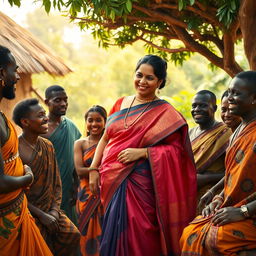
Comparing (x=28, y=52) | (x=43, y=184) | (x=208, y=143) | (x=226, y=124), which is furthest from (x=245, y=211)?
(x=28, y=52)

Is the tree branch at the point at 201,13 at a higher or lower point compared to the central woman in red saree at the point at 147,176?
higher

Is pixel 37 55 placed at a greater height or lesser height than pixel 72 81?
lesser

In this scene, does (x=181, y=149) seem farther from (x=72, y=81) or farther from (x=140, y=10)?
(x=72, y=81)

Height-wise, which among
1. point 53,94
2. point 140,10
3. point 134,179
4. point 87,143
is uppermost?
point 140,10

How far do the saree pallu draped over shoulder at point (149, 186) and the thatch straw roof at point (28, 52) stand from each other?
4.53 m

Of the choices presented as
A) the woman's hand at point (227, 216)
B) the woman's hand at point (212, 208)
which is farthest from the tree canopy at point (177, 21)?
the woman's hand at point (227, 216)

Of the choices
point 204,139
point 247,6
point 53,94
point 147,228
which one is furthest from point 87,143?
point 247,6

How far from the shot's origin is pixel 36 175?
569 centimetres

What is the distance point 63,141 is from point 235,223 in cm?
364

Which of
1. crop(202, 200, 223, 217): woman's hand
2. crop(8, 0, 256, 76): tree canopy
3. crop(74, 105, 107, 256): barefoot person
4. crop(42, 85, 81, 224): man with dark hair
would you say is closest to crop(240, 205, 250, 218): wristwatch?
crop(202, 200, 223, 217): woman's hand

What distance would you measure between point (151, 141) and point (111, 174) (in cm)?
52

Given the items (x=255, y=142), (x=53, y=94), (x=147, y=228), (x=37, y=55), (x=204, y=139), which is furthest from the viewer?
(x=37, y=55)

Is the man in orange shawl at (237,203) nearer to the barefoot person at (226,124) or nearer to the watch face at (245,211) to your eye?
the watch face at (245,211)

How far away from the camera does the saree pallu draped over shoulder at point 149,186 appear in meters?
5.55
